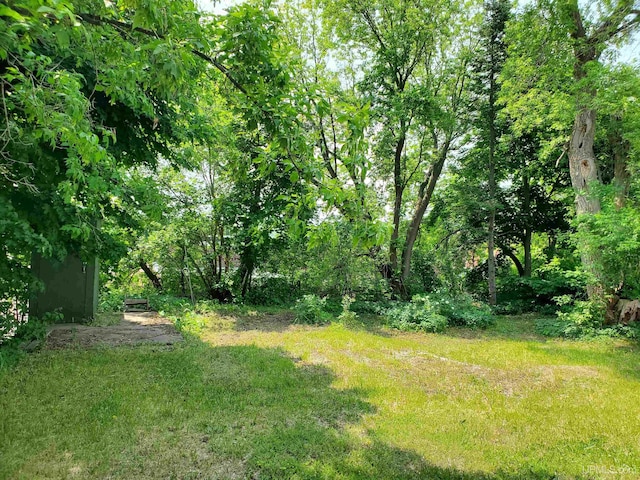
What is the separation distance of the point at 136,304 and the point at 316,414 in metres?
7.02

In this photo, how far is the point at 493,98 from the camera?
988 cm

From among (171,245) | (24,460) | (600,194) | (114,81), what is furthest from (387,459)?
(171,245)

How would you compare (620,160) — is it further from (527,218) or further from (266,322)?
(266,322)

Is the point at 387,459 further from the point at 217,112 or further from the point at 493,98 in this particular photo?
the point at 493,98

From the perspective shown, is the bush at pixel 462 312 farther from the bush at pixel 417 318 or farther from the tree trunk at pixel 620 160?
the tree trunk at pixel 620 160

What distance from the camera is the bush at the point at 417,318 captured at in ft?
24.2

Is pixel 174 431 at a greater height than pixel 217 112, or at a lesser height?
lesser

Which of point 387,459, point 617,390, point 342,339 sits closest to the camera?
point 387,459

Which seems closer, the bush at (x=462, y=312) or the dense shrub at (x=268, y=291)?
the bush at (x=462, y=312)

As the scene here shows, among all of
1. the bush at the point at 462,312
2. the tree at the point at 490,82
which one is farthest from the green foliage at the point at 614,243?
the tree at the point at 490,82

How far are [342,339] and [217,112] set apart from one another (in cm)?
467

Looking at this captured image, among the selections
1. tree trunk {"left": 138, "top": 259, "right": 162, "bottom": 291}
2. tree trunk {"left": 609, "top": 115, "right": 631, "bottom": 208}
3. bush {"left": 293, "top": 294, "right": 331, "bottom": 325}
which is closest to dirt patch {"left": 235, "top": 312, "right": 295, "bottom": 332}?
bush {"left": 293, "top": 294, "right": 331, "bottom": 325}

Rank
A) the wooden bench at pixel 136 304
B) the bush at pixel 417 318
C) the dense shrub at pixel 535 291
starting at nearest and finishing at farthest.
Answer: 1. the bush at pixel 417 318
2. the wooden bench at pixel 136 304
3. the dense shrub at pixel 535 291

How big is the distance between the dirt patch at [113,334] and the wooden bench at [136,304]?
1.69m
